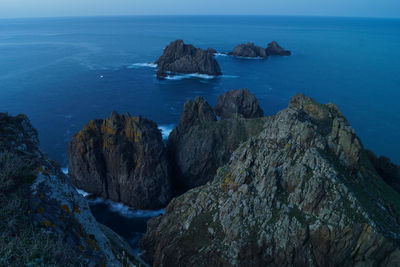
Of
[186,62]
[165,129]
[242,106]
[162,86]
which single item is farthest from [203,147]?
[186,62]

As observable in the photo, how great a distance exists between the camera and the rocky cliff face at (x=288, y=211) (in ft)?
76.8

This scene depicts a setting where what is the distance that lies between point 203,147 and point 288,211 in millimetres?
26452

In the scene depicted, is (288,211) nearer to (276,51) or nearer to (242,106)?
(242,106)

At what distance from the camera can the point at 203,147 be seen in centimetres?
5003

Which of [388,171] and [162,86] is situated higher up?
[162,86]

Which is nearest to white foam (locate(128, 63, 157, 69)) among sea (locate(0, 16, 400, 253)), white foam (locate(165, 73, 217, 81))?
sea (locate(0, 16, 400, 253))

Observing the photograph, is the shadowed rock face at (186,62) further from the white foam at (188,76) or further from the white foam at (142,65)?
the white foam at (142,65)

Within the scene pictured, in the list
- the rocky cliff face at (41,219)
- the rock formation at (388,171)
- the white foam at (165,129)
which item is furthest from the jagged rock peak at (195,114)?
the rocky cliff face at (41,219)

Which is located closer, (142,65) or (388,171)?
(388,171)

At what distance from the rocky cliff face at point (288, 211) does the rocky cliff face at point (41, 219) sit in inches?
692

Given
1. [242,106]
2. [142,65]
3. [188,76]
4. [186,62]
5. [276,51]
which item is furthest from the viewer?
[276,51]

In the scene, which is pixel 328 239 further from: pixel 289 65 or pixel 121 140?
pixel 289 65

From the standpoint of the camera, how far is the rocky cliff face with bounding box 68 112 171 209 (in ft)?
149

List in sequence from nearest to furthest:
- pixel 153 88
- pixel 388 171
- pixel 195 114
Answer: pixel 388 171 < pixel 195 114 < pixel 153 88
